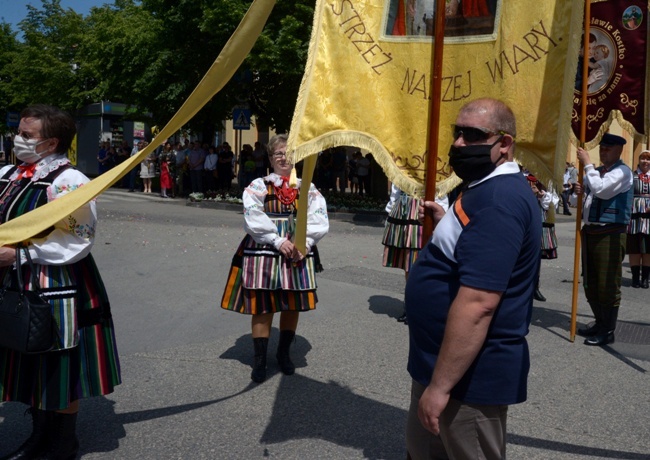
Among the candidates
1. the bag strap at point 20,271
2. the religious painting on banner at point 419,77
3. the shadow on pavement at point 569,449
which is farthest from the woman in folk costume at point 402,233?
the bag strap at point 20,271

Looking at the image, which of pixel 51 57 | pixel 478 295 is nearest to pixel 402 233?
pixel 478 295

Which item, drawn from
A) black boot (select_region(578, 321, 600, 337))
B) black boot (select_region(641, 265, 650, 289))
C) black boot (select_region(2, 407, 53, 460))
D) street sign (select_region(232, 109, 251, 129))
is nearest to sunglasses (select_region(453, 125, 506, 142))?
black boot (select_region(2, 407, 53, 460))

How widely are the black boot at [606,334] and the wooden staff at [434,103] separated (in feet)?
13.2

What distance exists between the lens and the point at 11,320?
3.49 metres

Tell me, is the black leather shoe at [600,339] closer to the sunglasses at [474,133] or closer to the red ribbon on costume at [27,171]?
the sunglasses at [474,133]

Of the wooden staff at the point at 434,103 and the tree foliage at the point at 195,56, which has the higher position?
the tree foliage at the point at 195,56

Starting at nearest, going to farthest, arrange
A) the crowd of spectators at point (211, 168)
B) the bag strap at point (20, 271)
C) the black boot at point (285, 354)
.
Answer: the bag strap at point (20, 271)
the black boot at point (285, 354)
the crowd of spectators at point (211, 168)

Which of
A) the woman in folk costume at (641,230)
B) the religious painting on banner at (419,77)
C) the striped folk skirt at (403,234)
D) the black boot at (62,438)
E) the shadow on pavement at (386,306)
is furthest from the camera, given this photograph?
the woman in folk costume at (641,230)

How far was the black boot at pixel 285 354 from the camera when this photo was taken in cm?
544

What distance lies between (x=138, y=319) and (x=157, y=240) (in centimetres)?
551

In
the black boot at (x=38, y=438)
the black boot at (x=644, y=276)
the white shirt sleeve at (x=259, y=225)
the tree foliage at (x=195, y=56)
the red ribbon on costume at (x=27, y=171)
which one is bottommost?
the black boot at (x=38, y=438)

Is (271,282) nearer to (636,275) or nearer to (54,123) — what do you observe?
(54,123)

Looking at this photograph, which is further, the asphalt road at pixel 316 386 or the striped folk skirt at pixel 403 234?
the striped folk skirt at pixel 403 234

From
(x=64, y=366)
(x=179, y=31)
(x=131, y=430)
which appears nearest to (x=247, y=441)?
(x=131, y=430)
